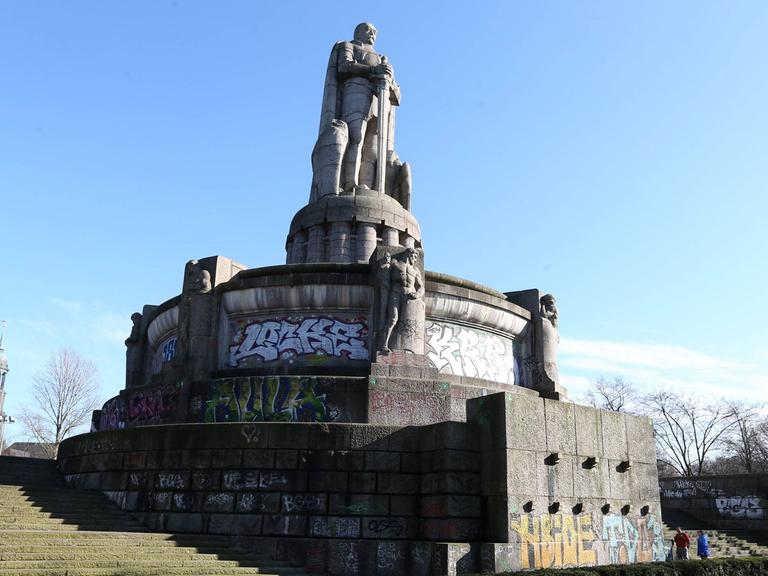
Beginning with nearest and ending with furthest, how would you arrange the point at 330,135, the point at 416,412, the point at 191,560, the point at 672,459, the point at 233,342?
the point at 191,560
the point at 416,412
the point at 233,342
the point at 330,135
the point at 672,459

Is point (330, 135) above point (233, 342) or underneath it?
above

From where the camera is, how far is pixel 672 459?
1918 inches

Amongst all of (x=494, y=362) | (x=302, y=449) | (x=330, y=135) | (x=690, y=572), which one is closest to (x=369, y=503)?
(x=302, y=449)

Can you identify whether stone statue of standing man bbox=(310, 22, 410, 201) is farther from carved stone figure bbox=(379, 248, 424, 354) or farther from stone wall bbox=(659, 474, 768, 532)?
stone wall bbox=(659, 474, 768, 532)

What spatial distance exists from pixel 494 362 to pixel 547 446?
508 cm

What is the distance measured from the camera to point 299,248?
20.6 metres

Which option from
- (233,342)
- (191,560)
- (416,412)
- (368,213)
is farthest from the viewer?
(368,213)

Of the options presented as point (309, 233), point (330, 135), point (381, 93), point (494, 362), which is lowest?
point (494, 362)

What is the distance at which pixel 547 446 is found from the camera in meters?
11.3

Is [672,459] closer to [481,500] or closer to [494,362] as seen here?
[494,362]

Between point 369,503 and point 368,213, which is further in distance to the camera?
point 368,213

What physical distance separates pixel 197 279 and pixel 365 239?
219 inches

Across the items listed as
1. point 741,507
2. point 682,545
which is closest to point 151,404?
point 682,545

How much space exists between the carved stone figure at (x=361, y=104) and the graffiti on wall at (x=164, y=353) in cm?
755
